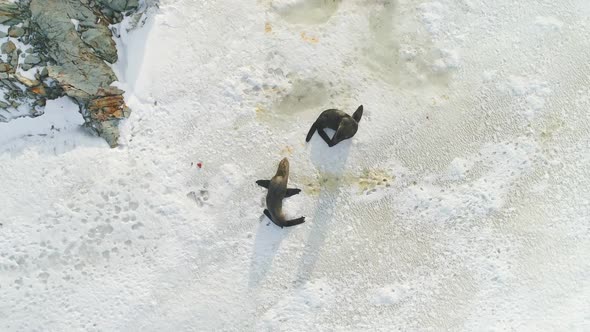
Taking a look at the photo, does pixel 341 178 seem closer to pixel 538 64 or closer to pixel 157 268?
pixel 157 268

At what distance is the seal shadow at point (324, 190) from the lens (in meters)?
8.64

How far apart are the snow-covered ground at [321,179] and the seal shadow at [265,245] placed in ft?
0.09

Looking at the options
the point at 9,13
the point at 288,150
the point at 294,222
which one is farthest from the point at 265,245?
the point at 9,13

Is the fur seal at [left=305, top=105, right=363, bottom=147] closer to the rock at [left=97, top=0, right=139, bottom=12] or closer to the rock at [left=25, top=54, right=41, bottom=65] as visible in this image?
the rock at [left=97, top=0, right=139, bottom=12]

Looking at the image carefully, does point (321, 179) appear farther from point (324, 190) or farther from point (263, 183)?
point (263, 183)

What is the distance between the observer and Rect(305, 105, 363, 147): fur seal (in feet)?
27.2

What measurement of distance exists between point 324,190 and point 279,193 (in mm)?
1040

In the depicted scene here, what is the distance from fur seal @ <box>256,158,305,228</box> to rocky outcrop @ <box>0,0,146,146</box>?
3.14 m

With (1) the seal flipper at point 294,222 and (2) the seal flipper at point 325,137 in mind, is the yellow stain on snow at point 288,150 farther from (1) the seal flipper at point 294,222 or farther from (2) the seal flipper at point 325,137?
(1) the seal flipper at point 294,222

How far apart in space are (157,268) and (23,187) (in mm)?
2937

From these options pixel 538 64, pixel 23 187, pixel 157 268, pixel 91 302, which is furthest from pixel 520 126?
pixel 23 187

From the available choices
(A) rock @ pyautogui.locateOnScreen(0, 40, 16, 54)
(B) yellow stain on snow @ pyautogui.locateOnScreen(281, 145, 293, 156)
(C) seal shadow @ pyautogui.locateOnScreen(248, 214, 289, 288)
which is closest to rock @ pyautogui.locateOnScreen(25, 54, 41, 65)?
(A) rock @ pyautogui.locateOnScreen(0, 40, 16, 54)

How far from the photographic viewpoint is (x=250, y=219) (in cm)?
857

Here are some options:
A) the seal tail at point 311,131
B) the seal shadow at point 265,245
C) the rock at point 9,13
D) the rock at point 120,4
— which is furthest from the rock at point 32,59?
the seal tail at point 311,131
